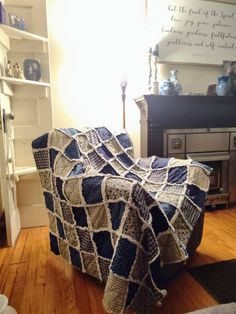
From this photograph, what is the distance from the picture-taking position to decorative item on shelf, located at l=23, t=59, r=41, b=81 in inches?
81.1

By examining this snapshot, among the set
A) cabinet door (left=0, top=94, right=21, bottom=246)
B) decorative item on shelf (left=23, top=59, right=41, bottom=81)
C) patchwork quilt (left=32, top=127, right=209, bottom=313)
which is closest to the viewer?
patchwork quilt (left=32, top=127, right=209, bottom=313)

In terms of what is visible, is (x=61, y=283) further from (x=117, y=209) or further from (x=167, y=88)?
(x=167, y=88)

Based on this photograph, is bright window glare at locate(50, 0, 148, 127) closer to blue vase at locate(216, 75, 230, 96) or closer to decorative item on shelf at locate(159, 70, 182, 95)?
decorative item on shelf at locate(159, 70, 182, 95)

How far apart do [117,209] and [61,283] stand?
2.29 ft

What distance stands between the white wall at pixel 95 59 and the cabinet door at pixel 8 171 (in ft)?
1.97

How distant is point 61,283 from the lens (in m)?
1.49

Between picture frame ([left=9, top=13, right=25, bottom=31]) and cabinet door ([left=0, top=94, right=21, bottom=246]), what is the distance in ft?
1.82

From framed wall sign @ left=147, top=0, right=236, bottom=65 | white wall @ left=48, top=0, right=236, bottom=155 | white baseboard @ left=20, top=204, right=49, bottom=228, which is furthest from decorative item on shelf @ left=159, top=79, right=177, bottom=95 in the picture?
white baseboard @ left=20, top=204, right=49, bottom=228

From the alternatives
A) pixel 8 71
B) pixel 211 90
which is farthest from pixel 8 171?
pixel 211 90

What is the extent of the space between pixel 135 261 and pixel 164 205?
17.0 inches

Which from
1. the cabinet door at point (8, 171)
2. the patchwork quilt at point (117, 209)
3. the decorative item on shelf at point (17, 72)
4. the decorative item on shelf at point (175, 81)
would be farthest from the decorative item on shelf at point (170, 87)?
the cabinet door at point (8, 171)

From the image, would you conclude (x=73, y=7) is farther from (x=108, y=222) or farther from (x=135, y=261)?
(x=135, y=261)

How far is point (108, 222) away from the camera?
1.21m

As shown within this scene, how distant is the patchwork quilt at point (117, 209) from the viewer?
108 cm
